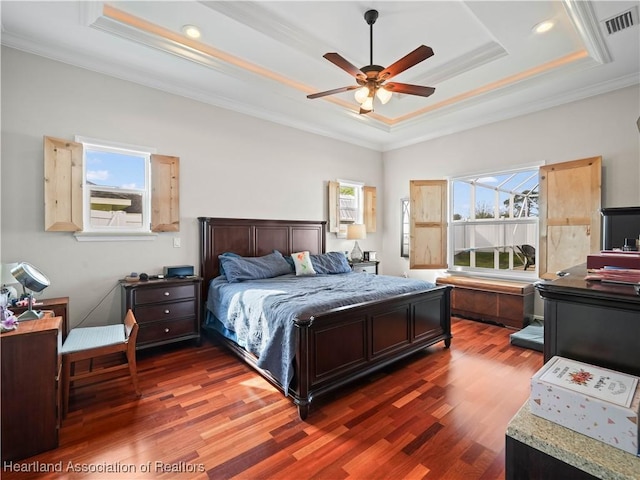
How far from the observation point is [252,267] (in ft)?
12.7

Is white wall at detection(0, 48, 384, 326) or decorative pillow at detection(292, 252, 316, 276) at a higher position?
white wall at detection(0, 48, 384, 326)

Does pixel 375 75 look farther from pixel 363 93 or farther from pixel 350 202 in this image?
pixel 350 202

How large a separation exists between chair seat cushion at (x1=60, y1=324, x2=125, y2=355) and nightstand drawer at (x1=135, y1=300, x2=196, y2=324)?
1.44 feet

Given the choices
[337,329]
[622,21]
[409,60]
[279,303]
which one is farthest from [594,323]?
[622,21]

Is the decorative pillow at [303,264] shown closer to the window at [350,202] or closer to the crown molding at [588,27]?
the window at [350,202]

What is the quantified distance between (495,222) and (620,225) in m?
2.19

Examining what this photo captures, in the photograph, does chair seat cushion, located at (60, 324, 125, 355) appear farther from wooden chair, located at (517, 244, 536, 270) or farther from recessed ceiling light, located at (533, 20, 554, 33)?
wooden chair, located at (517, 244, 536, 270)

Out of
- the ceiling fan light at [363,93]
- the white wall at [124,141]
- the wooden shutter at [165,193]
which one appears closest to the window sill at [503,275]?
the white wall at [124,141]

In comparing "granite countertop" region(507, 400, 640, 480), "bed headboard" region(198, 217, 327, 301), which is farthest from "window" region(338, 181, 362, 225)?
"granite countertop" region(507, 400, 640, 480)

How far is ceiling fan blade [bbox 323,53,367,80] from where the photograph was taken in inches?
92.9

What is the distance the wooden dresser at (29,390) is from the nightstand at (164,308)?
1.20m

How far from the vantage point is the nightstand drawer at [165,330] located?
3.19m

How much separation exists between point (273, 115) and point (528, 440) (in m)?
4.63

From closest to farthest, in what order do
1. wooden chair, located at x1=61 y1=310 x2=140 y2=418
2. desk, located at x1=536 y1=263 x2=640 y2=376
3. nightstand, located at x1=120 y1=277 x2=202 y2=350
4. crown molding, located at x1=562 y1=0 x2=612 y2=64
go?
desk, located at x1=536 y1=263 x2=640 y2=376 < wooden chair, located at x1=61 y1=310 x2=140 y2=418 < crown molding, located at x1=562 y1=0 x2=612 y2=64 < nightstand, located at x1=120 y1=277 x2=202 y2=350
